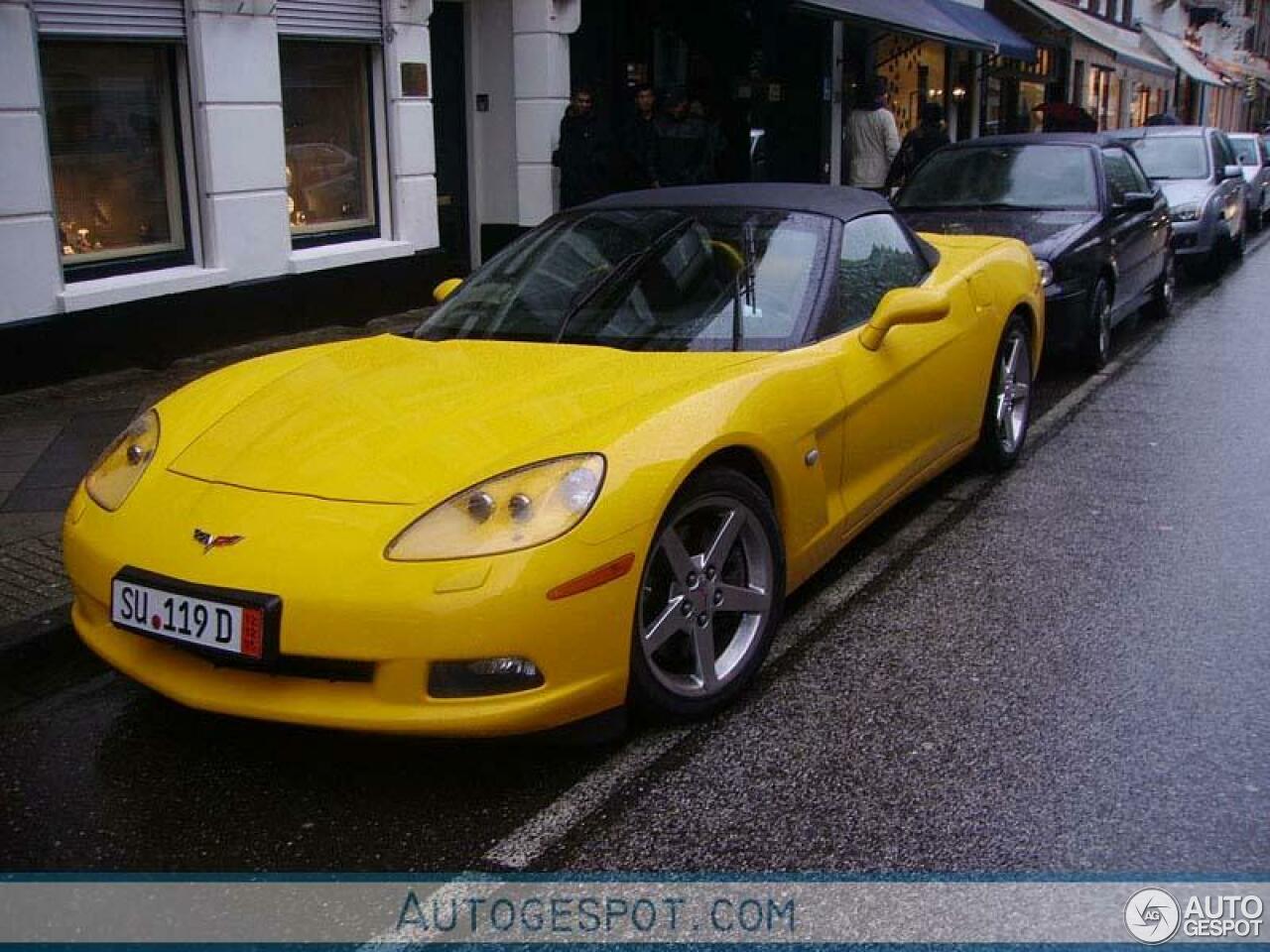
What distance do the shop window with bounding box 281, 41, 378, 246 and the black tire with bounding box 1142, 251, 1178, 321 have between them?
645 centimetres

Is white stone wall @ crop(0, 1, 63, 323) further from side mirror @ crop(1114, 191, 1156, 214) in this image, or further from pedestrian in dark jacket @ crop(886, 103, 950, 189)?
pedestrian in dark jacket @ crop(886, 103, 950, 189)

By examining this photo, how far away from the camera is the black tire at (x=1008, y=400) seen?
610cm

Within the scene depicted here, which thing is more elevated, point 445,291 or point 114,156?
point 114,156

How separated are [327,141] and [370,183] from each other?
48 centimetres

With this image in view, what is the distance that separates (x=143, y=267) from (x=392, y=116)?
255 centimetres

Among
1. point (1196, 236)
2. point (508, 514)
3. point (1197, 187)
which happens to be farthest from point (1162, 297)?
point (508, 514)

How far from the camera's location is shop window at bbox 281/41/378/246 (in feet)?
31.6

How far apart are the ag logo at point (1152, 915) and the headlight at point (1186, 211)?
1180 centimetres

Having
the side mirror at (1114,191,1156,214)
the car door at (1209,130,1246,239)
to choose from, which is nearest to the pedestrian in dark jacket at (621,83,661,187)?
the side mirror at (1114,191,1156,214)

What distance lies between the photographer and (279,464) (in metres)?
3.49

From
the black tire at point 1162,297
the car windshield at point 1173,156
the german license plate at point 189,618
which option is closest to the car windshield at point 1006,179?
the black tire at point 1162,297

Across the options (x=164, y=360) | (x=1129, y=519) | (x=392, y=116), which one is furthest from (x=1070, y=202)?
(x=164, y=360)

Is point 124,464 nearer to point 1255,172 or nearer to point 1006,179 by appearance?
point 1006,179

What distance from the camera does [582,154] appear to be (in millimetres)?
11547
